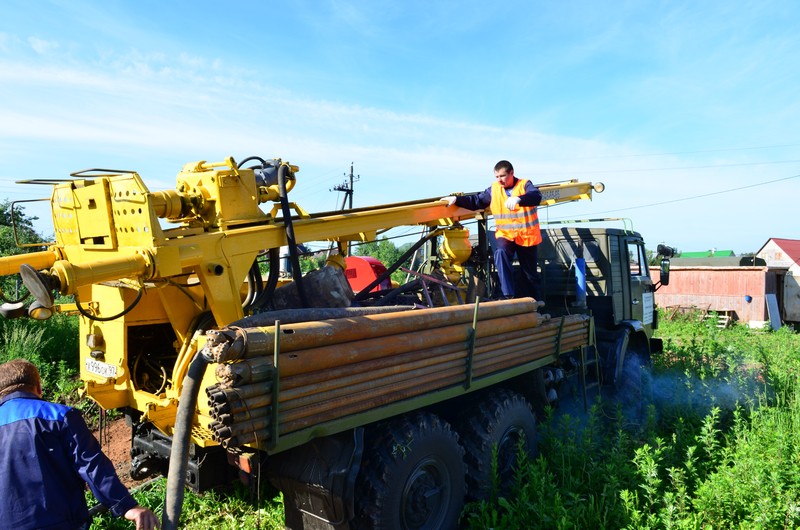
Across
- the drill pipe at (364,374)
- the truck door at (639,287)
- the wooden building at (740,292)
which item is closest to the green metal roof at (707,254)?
the wooden building at (740,292)

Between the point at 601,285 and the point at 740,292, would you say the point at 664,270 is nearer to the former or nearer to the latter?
the point at 601,285

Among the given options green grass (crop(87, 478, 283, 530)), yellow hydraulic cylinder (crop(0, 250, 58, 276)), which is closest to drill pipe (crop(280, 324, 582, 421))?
green grass (crop(87, 478, 283, 530))

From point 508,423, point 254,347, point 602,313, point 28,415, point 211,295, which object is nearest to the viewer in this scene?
point 28,415

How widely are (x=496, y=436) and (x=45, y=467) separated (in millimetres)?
3118

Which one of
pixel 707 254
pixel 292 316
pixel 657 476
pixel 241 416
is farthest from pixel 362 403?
pixel 707 254

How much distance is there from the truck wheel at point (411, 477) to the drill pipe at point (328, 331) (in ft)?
2.24

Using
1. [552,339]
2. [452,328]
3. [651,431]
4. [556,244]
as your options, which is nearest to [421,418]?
[452,328]

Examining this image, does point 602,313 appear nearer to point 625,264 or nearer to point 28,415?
point 625,264

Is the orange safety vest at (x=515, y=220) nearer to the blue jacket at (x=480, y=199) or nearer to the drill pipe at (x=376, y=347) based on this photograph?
the blue jacket at (x=480, y=199)

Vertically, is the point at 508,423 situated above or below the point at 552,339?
below

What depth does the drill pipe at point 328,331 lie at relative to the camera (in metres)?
2.71

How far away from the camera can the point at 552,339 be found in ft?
17.4

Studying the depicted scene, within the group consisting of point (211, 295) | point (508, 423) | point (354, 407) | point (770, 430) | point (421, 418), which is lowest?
point (770, 430)

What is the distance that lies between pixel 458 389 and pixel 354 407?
3.46ft
